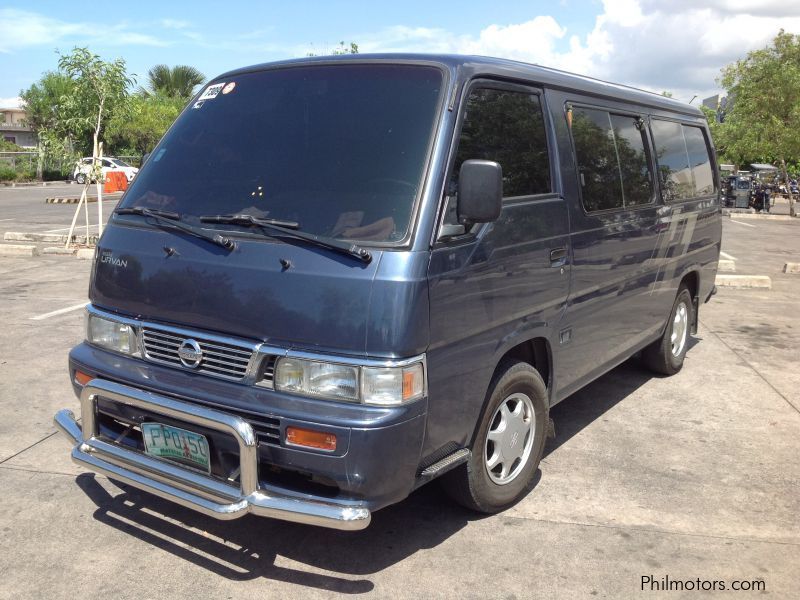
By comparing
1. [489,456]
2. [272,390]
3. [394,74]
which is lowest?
[489,456]

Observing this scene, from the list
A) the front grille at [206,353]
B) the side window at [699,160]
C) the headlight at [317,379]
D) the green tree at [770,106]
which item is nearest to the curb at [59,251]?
the side window at [699,160]

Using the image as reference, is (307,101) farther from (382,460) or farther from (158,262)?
(382,460)

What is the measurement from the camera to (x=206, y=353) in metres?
3.36

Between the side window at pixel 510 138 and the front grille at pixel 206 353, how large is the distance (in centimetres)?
126

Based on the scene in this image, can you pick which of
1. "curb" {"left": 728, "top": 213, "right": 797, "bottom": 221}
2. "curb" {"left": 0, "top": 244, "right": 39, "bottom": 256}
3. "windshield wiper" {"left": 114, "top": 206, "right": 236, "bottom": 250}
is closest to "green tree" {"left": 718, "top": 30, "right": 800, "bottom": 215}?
"curb" {"left": 728, "top": 213, "right": 797, "bottom": 221}

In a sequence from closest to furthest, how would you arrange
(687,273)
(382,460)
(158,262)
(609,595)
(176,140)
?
(382,460)
(609,595)
(158,262)
(176,140)
(687,273)

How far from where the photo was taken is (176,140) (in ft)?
13.6

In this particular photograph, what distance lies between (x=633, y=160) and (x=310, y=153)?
8.90 ft

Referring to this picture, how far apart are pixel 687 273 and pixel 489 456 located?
349cm

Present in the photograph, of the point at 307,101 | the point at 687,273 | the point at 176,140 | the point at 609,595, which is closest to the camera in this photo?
the point at 609,595

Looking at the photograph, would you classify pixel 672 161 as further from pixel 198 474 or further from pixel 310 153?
pixel 198 474

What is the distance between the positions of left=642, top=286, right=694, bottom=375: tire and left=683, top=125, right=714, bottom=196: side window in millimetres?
936

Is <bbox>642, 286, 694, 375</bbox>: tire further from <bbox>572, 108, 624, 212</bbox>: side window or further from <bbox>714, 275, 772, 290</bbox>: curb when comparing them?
<bbox>714, 275, 772, 290</bbox>: curb

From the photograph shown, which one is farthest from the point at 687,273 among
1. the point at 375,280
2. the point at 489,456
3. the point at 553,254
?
the point at 375,280
